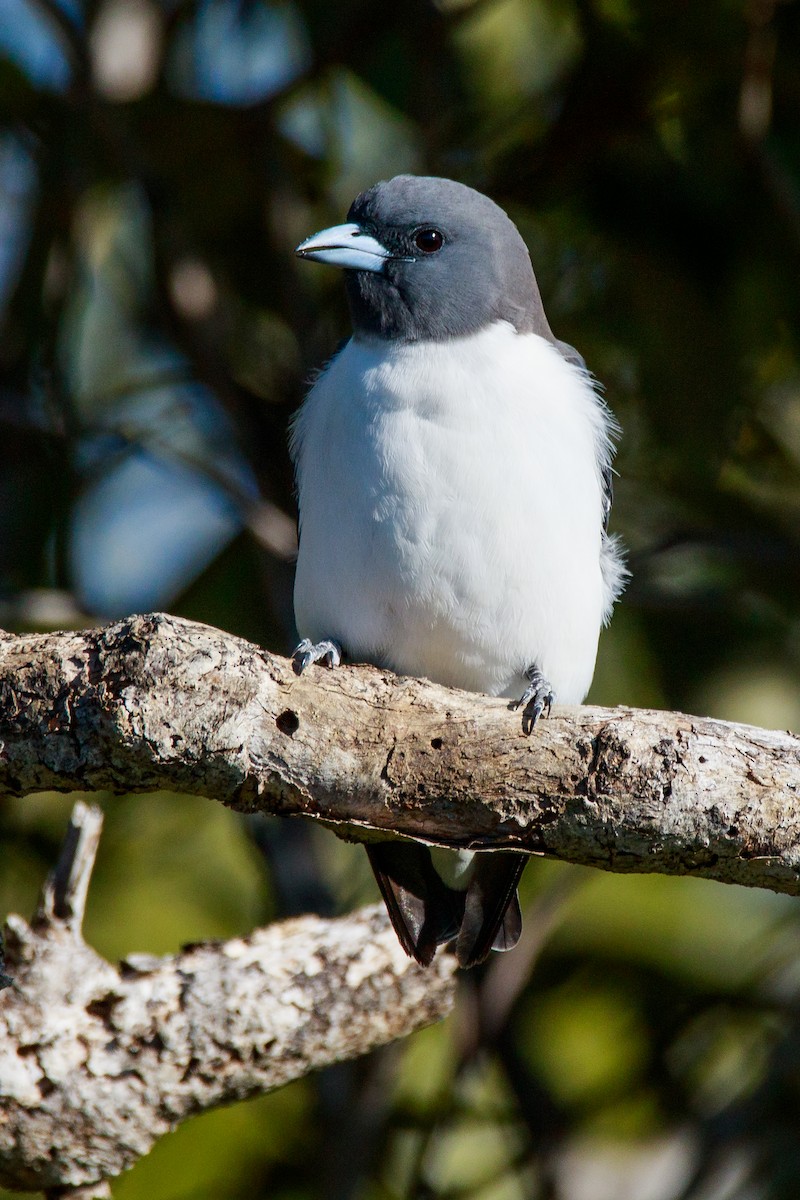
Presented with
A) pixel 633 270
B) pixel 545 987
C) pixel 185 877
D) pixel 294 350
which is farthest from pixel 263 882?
pixel 633 270

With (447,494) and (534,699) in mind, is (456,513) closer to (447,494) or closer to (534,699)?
(447,494)

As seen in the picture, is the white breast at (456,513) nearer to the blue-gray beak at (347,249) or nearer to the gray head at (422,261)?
the gray head at (422,261)

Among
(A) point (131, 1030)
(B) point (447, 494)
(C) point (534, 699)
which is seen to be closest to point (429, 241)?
(B) point (447, 494)

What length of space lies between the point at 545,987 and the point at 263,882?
144cm

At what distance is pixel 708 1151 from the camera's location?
5.96 meters

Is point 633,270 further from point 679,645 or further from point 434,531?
point 434,531

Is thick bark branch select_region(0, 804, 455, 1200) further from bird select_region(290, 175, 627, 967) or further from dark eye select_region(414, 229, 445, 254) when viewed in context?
dark eye select_region(414, 229, 445, 254)

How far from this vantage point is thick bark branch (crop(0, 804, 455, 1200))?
410 centimetres

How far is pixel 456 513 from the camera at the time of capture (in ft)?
14.6

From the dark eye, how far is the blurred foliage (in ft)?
5.26

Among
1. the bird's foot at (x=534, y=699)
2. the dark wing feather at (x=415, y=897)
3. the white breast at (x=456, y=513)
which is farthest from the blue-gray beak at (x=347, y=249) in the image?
the dark wing feather at (x=415, y=897)

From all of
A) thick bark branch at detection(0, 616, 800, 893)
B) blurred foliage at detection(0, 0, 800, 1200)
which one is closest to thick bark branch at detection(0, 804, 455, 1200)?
thick bark branch at detection(0, 616, 800, 893)

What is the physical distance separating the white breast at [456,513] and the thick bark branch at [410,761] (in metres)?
0.80

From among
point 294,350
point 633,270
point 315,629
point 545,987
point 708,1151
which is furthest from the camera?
point 294,350
